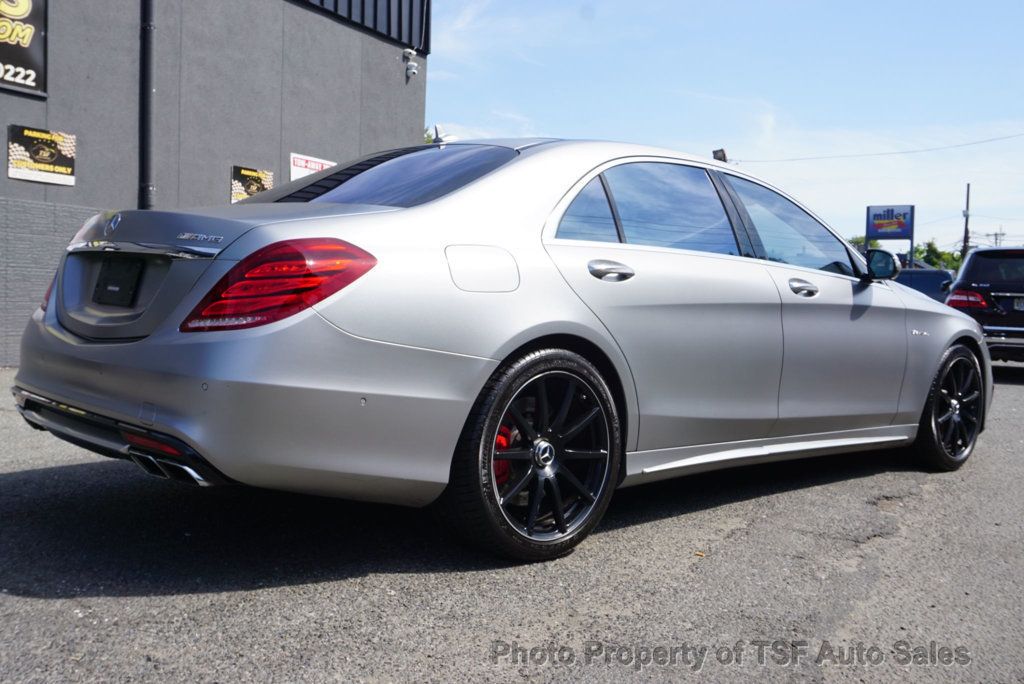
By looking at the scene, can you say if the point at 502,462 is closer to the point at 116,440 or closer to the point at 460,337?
the point at 460,337

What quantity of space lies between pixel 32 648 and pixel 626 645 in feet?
5.06

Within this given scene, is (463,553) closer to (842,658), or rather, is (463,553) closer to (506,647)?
(506,647)

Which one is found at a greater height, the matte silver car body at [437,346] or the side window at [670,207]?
the side window at [670,207]

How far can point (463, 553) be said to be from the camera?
346cm

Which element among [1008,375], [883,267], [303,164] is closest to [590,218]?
[883,267]

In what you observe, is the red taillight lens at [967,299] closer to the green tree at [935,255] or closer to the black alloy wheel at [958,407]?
the black alloy wheel at [958,407]

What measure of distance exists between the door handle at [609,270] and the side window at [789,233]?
1.10 m

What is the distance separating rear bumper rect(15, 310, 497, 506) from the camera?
2779 mm

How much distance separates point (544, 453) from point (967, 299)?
10.2 m

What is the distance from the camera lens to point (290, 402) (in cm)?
282

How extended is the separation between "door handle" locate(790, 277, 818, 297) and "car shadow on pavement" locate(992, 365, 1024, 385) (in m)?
7.72

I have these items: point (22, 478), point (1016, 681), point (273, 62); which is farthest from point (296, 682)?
point (273, 62)

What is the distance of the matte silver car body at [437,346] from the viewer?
2818 millimetres

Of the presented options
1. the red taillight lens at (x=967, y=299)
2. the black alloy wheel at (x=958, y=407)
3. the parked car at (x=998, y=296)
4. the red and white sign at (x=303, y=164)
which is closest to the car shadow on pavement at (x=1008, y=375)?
the parked car at (x=998, y=296)
